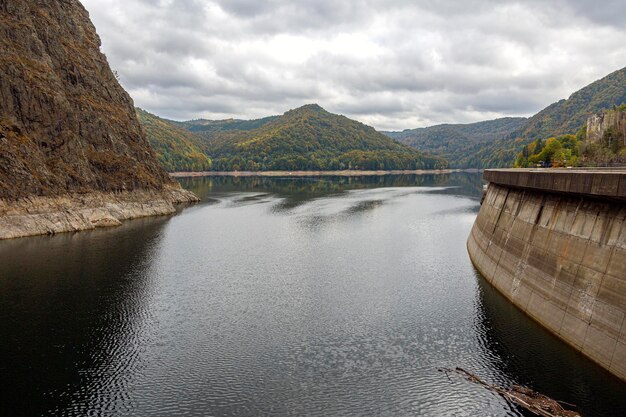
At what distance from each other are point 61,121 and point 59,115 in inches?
54.9

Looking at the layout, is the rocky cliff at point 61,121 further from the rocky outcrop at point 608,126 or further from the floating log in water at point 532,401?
the rocky outcrop at point 608,126

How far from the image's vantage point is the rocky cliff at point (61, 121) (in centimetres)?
8544

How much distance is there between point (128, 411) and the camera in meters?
27.4

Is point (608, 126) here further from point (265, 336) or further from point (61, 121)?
point (61, 121)

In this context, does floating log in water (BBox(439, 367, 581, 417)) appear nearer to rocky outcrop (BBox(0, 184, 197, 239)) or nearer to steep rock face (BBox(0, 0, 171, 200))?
rocky outcrop (BBox(0, 184, 197, 239))

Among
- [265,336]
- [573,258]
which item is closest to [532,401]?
[573,258]

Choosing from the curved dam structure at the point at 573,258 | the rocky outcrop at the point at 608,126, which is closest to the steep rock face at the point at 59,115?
the curved dam structure at the point at 573,258

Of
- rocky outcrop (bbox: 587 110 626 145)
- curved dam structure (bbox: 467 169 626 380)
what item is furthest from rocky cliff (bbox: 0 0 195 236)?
rocky outcrop (bbox: 587 110 626 145)

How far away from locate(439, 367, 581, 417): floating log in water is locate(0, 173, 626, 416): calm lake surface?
0.80 meters

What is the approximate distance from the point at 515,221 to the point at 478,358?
1909cm

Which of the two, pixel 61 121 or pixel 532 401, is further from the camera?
pixel 61 121

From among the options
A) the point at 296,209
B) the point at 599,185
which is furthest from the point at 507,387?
the point at 296,209

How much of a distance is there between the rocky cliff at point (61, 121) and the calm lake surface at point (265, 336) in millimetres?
19248

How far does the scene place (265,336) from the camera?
3841 cm
